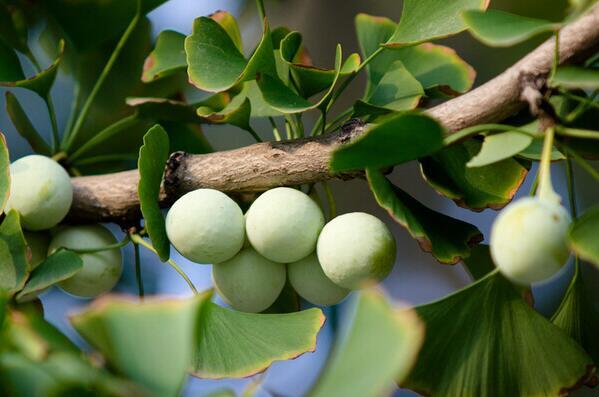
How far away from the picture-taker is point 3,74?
104cm

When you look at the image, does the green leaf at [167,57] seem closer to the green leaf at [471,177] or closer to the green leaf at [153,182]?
the green leaf at [153,182]

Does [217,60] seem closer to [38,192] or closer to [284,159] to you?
[284,159]

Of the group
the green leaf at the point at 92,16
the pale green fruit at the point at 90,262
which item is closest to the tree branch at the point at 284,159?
the pale green fruit at the point at 90,262

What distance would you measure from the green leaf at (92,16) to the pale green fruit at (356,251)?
49 centimetres

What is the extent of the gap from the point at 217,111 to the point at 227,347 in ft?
1.01

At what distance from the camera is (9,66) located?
3.47 feet

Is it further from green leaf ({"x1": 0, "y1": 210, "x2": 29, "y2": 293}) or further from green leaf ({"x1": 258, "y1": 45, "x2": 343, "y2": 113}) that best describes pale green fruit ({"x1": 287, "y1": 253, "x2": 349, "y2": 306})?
green leaf ({"x1": 0, "y1": 210, "x2": 29, "y2": 293})

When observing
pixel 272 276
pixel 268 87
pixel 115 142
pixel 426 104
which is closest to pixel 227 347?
pixel 272 276

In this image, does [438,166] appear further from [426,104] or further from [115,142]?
[115,142]

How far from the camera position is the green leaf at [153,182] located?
2.74ft

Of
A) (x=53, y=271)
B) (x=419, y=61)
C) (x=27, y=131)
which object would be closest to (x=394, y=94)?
(x=419, y=61)

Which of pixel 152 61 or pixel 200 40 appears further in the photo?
pixel 152 61

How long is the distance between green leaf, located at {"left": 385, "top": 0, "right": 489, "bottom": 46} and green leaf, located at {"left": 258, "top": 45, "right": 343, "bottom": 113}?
79 mm

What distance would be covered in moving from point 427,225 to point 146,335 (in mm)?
372
